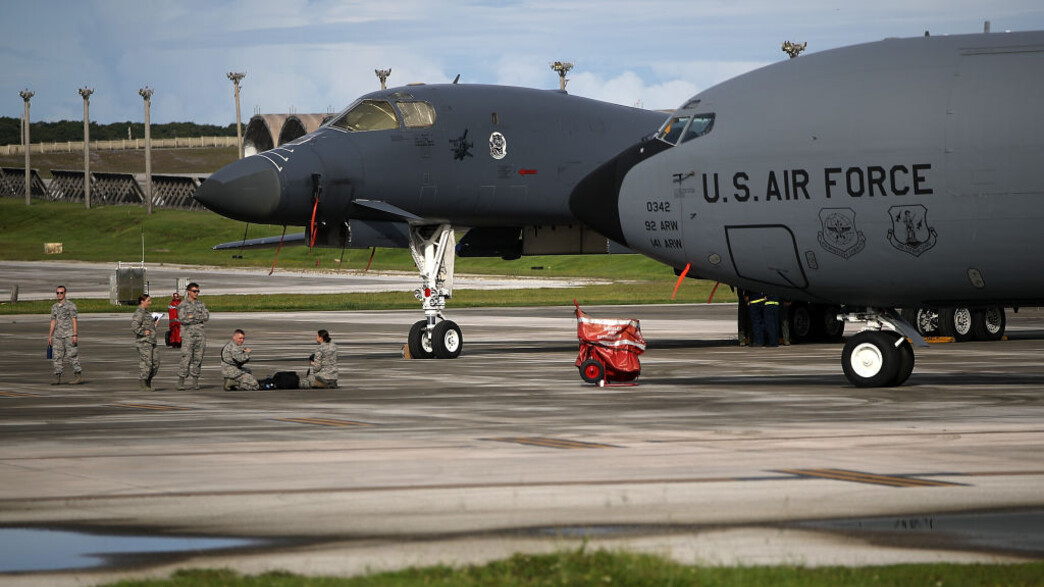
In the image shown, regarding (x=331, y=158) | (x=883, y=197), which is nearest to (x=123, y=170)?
(x=331, y=158)

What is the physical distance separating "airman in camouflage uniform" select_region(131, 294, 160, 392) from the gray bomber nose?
4.29 meters

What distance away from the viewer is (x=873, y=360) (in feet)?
76.9

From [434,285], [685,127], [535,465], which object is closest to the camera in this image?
[535,465]

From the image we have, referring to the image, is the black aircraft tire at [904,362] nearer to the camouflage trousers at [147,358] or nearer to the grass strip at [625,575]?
the camouflage trousers at [147,358]

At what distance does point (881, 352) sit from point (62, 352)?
16017 mm

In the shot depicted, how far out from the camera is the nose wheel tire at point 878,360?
23.3 m

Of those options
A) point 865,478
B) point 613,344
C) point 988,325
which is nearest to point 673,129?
point 613,344

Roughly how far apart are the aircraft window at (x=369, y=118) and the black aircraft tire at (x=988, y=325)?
16.6 metres

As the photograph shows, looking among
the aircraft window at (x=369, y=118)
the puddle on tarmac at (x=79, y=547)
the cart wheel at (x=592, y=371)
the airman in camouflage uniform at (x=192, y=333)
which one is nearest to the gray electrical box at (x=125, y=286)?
the aircraft window at (x=369, y=118)

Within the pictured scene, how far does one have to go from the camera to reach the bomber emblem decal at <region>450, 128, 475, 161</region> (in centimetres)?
3275

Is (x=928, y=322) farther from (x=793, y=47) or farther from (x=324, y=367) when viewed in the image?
(x=793, y=47)

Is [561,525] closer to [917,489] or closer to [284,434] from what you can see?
[917,489]

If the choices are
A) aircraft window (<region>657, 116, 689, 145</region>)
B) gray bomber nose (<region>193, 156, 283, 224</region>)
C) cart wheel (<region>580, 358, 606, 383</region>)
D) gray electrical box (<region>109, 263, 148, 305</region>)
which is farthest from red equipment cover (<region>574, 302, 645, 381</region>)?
gray electrical box (<region>109, 263, 148, 305</region>)

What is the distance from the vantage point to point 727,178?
2370 cm
